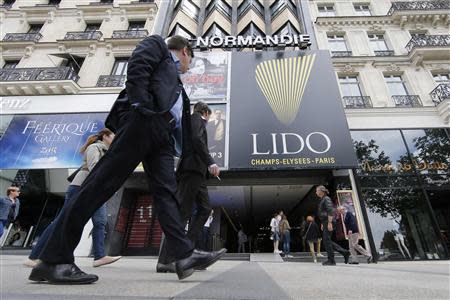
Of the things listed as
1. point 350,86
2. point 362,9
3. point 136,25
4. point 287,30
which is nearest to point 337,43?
point 287,30

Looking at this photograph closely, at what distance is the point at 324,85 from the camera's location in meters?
10.9

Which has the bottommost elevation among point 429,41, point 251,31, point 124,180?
point 124,180

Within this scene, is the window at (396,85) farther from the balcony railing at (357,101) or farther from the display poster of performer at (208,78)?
the display poster of performer at (208,78)

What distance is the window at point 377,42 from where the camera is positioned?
44.3ft

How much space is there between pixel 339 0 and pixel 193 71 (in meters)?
10.5

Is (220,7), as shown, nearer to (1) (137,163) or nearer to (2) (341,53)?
(2) (341,53)

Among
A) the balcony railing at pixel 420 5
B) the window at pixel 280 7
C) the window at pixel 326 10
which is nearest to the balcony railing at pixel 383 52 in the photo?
the balcony railing at pixel 420 5

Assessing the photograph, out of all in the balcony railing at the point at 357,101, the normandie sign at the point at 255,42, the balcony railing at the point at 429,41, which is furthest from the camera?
the normandie sign at the point at 255,42

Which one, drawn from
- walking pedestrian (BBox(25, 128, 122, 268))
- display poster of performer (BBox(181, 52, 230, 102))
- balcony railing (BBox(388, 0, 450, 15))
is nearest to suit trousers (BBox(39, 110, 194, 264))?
walking pedestrian (BBox(25, 128, 122, 268))

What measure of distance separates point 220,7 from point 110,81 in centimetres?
899

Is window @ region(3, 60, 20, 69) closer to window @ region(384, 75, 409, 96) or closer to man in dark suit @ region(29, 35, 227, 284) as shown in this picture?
man in dark suit @ region(29, 35, 227, 284)

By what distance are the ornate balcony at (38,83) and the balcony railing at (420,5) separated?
16.9 m

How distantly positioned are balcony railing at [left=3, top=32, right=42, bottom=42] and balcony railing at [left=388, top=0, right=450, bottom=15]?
19.3 metres

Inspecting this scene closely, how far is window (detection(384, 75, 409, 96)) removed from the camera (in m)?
12.0
